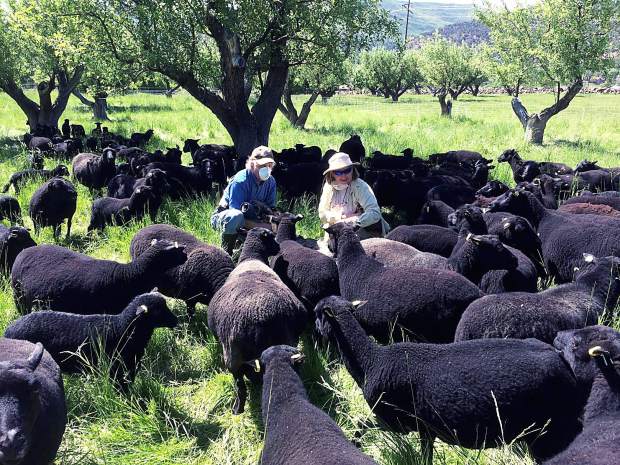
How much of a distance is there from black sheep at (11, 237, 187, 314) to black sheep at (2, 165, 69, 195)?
5.48m

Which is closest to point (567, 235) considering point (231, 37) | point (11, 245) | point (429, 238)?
point (429, 238)

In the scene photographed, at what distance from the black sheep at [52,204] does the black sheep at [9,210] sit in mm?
429

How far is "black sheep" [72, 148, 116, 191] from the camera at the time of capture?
1009cm

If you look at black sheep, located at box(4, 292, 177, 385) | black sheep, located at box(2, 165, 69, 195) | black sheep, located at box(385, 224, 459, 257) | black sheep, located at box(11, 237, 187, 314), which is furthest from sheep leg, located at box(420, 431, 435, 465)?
black sheep, located at box(2, 165, 69, 195)

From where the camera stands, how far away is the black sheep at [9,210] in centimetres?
767

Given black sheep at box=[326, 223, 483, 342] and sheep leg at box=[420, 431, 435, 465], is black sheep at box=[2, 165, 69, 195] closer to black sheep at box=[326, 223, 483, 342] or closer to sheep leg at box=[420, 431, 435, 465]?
black sheep at box=[326, 223, 483, 342]

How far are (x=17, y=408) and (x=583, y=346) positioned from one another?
3.28m

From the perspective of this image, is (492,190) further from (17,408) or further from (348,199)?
(17,408)

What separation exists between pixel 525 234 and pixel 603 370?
3.12 metres

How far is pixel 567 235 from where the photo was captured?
578 cm

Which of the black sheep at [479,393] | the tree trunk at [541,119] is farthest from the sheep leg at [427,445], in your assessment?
the tree trunk at [541,119]

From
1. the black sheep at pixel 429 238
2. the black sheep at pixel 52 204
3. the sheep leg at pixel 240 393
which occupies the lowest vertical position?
the sheep leg at pixel 240 393

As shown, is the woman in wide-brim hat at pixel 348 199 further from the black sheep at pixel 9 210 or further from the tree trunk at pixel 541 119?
the tree trunk at pixel 541 119

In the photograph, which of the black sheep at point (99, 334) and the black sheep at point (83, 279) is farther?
the black sheep at point (83, 279)
